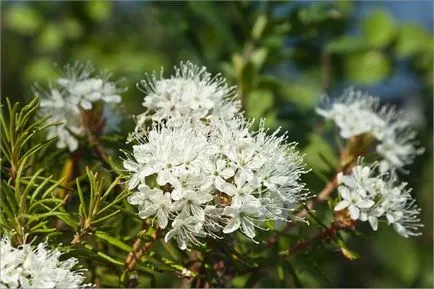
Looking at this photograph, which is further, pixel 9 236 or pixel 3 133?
Answer: pixel 3 133

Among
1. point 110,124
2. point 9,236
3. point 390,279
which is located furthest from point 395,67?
point 9,236

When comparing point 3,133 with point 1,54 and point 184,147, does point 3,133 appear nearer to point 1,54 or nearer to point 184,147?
point 184,147

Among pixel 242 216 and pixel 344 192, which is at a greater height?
pixel 344 192

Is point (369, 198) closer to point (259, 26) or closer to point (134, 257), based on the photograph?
point (134, 257)

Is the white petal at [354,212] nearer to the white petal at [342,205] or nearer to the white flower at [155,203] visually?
the white petal at [342,205]

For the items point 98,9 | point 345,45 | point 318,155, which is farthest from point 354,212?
point 98,9
